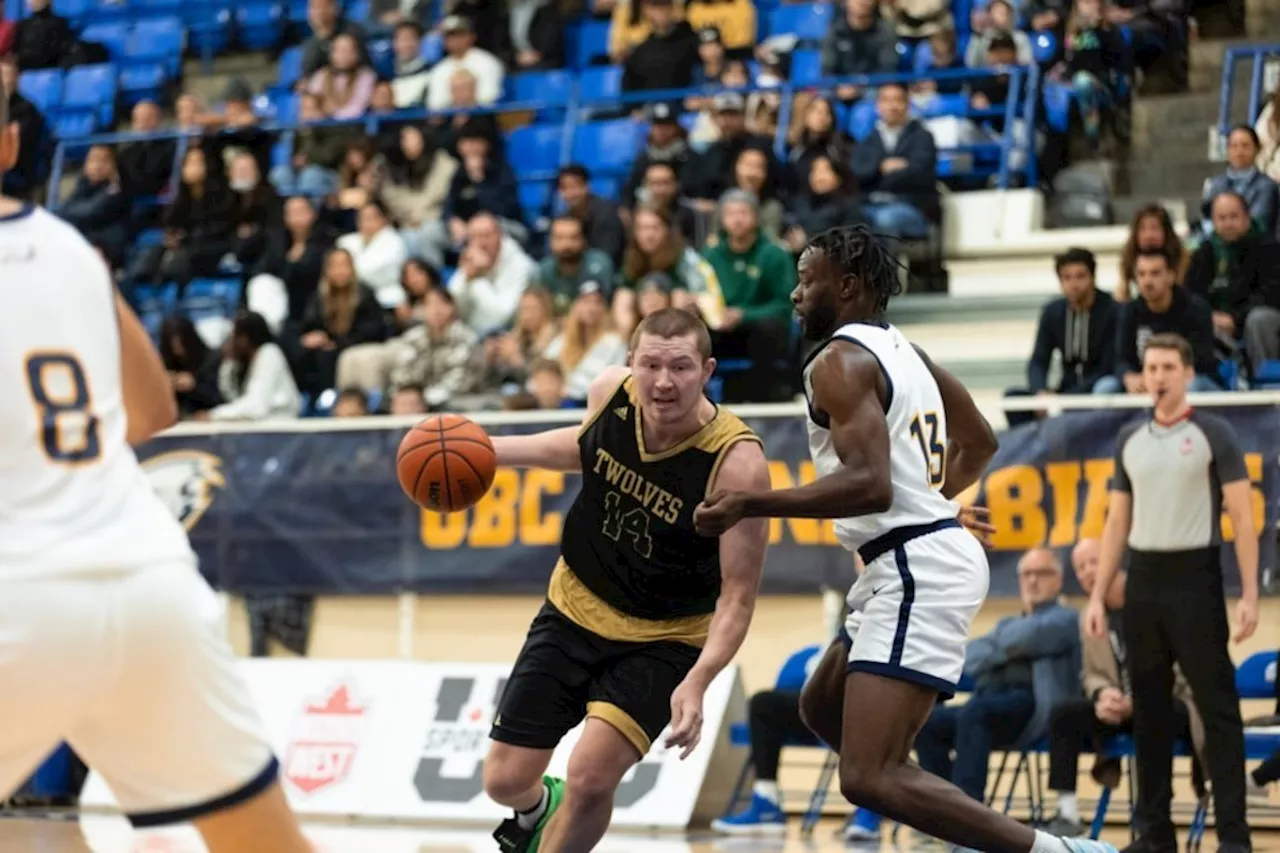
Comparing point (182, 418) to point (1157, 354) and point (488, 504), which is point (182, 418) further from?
point (1157, 354)

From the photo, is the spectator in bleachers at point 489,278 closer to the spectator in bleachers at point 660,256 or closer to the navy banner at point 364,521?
the spectator in bleachers at point 660,256

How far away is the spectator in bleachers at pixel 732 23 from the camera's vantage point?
14953 millimetres

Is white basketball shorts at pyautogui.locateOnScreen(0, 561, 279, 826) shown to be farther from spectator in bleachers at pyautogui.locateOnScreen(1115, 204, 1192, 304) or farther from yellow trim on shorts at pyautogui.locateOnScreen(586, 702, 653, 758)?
spectator in bleachers at pyautogui.locateOnScreen(1115, 204, 1192, 304)

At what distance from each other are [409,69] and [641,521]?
35.2 feet

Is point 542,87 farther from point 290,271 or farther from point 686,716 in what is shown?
point 686,716

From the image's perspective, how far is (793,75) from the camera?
14727mm

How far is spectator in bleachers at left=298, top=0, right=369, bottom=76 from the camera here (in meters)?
16.4

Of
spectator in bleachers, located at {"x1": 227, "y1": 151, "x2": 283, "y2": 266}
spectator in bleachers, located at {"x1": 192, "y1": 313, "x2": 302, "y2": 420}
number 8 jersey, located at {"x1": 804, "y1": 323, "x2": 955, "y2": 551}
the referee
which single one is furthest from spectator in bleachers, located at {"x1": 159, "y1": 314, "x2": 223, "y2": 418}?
number 8 jersey, located at {"x1": 804, "y1": 323, "x2": 955, "y2": 551}

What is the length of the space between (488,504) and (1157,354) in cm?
423

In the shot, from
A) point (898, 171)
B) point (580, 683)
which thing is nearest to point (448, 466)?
point (580, 683)

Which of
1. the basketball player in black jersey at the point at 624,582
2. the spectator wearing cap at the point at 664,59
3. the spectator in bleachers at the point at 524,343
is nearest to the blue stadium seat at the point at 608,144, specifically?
the spectator wearing cap at the point at 664,59

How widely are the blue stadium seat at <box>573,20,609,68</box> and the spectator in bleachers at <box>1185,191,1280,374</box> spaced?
649cm

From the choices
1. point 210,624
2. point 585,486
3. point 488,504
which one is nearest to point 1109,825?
point 488,504

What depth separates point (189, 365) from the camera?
13266 millimetres
